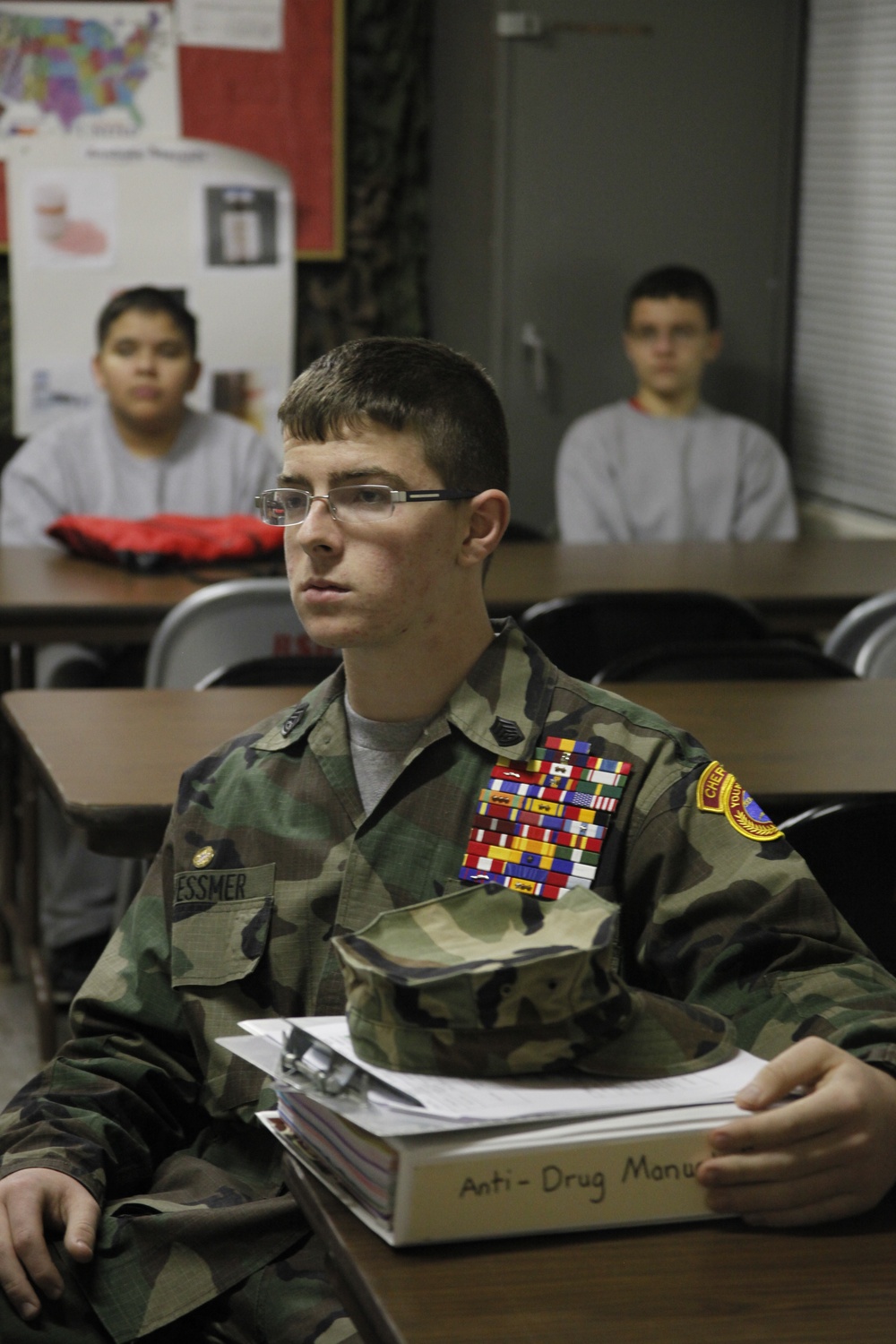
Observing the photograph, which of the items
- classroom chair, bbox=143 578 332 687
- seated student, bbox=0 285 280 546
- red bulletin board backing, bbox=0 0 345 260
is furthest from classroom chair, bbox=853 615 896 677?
red bulletin board backing, bbox=0 0 345 260

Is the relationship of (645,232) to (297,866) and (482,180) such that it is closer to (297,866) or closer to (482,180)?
(482,180)

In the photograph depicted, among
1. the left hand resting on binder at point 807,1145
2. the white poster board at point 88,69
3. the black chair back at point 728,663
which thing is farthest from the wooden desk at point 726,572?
the left hand resting on binder at point 807,1145

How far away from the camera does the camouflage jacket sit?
46.1 inches

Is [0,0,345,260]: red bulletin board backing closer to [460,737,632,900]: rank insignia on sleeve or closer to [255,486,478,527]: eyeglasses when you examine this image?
[255,486,478,527]: eyeglasses

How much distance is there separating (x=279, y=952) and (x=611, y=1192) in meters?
0.46

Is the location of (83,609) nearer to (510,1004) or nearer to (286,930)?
(286,930)

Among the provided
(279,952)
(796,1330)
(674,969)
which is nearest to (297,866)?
(279,952)

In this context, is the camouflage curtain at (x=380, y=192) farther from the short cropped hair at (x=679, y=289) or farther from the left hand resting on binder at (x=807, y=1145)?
the left hand resting on binder at (x=807, y=1145)

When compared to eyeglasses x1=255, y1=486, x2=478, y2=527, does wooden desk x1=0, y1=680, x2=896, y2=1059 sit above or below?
below

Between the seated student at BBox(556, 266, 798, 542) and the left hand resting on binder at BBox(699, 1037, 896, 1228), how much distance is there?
3.62 m

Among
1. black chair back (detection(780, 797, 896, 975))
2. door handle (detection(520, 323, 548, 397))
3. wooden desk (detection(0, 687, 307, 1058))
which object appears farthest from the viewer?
door handle (detection(520, 323, 548, 397))

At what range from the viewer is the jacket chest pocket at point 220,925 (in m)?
1.32

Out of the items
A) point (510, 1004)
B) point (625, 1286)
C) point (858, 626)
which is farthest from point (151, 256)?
point (625, 1286)

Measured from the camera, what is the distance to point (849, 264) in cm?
494
